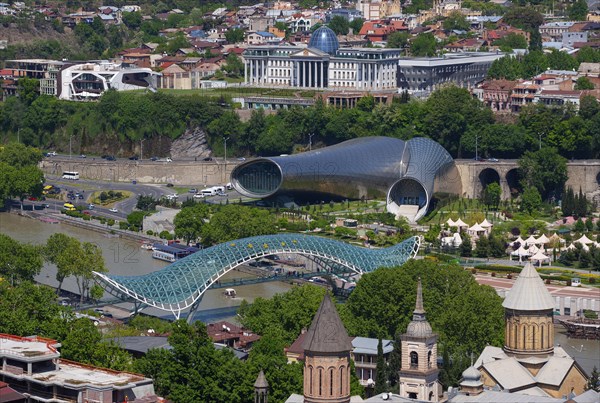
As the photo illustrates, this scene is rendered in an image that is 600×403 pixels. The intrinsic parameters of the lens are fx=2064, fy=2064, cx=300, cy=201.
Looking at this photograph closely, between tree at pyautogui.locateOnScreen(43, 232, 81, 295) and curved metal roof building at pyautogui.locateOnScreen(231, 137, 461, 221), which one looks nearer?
tree at pyautogui.locateOnScreen(43, 232, 81, 295)

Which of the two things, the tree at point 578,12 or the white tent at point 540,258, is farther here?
the tree at point 578,12

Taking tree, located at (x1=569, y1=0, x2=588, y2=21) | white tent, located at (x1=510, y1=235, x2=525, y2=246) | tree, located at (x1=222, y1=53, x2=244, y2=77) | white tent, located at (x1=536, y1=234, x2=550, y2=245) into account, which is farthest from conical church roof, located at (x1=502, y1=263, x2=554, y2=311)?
tree, located at (x1=569, y1=0, x2=588, y2=21)

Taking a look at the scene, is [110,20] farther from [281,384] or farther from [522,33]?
[281,384]

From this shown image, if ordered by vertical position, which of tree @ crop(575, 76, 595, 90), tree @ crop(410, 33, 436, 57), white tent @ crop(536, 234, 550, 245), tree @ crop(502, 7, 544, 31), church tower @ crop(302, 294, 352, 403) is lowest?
white tent @ crop(536, 234, 550, 245)

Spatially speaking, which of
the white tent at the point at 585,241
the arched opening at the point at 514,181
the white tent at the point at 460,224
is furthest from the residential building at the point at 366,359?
the arched opening at the point at 514,181

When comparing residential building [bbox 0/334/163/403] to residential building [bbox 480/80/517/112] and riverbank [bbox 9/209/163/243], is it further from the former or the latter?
residential building [bbox 480/80/517/112]

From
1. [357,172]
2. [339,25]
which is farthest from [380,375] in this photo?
[339,25]

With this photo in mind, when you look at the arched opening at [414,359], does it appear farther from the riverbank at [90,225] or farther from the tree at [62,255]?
the riverbank at [90,225]
